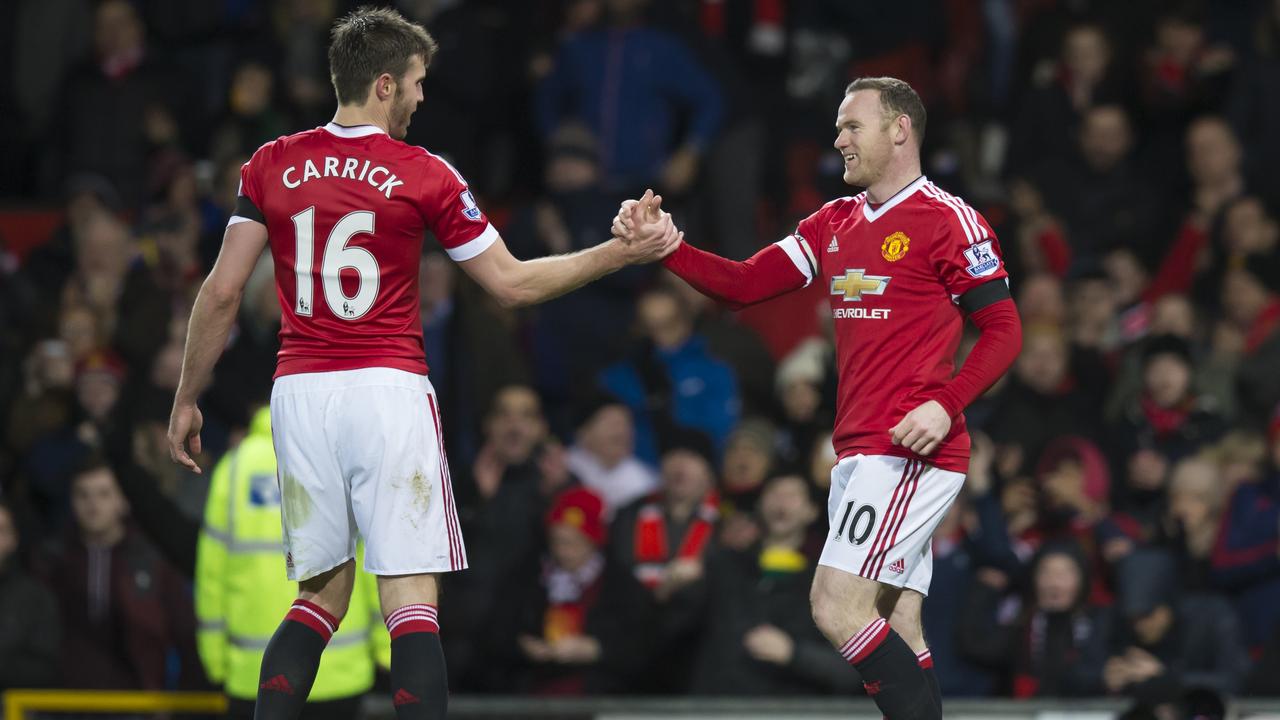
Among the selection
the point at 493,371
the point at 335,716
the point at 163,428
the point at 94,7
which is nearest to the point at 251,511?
the point at 335,716

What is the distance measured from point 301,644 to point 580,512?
4.05m

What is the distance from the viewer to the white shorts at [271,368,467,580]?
5750mm

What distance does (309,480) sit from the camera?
585cm

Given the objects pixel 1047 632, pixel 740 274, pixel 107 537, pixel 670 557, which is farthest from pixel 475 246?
pixel 107 537

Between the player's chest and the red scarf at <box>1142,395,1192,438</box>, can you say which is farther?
the red scarf at <box>1142,395,1192,438</box>

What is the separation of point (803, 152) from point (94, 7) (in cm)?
552

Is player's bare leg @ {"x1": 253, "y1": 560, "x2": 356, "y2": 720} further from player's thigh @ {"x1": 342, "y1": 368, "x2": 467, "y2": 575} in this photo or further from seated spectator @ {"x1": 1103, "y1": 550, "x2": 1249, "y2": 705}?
seated spectator @ {"x1": 1103, "y1": 550, "x2": 1249, "y2": 705}

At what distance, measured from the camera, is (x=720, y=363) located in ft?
36.5

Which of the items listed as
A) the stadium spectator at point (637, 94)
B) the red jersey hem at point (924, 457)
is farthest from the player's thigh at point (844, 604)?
the stadium spectator at point (637, 94)

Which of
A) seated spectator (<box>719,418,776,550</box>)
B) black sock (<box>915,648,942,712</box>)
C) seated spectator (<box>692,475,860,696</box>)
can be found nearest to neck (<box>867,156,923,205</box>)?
black sock (<box>915,648,942,712</box>)

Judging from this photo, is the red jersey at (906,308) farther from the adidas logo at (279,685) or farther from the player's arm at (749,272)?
the adidas logo at (279,685)

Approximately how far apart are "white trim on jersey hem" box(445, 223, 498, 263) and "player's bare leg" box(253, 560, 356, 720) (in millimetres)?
1035

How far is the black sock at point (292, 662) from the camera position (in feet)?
19.0

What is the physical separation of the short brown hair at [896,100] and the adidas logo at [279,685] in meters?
2.67
